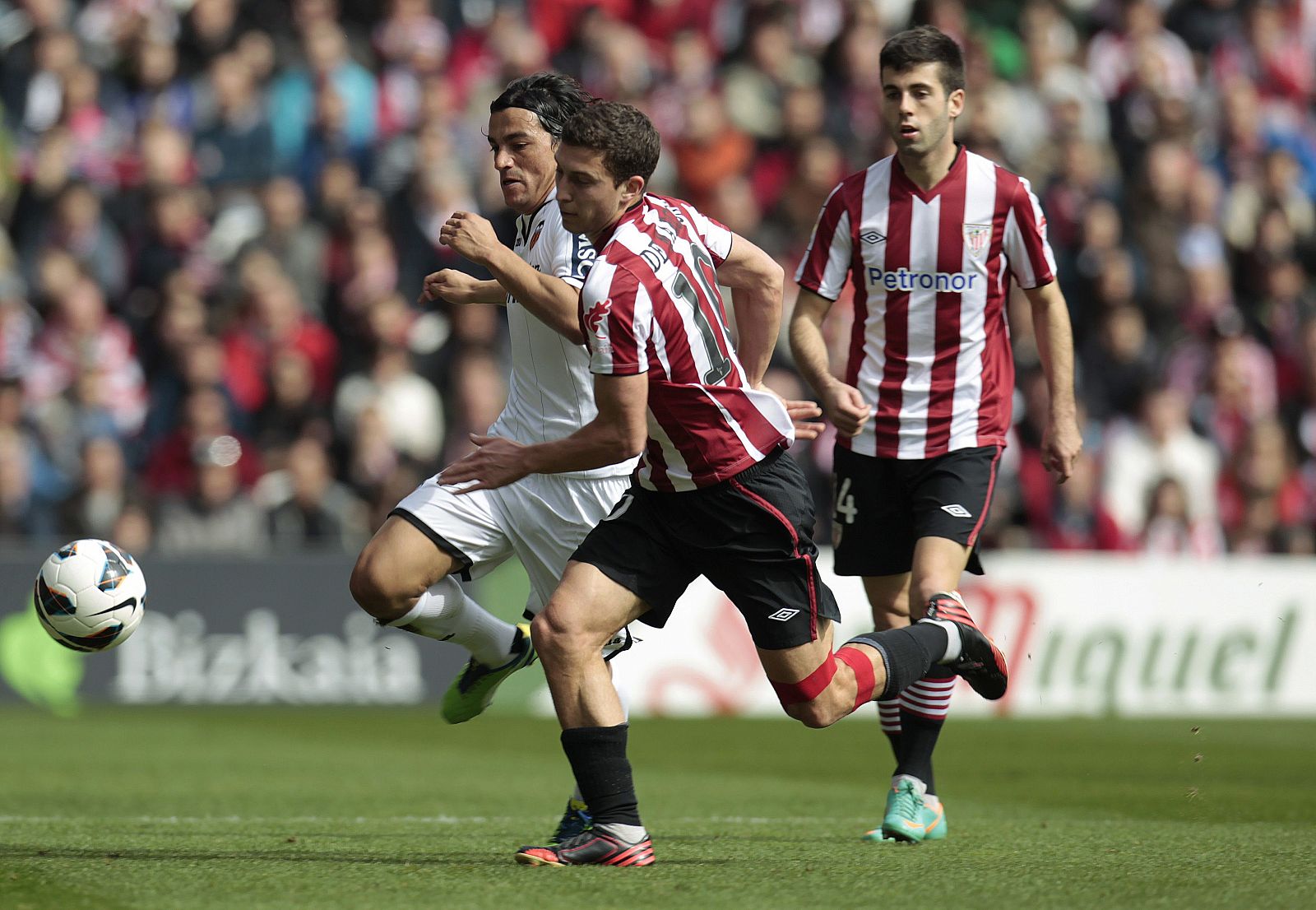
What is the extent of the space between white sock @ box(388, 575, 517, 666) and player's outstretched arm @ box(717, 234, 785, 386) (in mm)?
1301

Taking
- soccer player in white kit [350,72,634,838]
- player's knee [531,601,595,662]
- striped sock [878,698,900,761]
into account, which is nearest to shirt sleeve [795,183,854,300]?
soccer player in white kit [350,72,634,838]

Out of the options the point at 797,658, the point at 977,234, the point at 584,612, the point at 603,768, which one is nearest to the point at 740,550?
the point at 797,658

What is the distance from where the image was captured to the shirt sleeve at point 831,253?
22.7 feet

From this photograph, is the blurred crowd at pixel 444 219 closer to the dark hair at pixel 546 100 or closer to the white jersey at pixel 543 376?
the white jersey at pixel 543 376

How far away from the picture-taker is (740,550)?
5727 millimetres

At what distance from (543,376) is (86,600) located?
1752 mm

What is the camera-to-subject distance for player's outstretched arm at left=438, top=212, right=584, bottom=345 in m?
5.68

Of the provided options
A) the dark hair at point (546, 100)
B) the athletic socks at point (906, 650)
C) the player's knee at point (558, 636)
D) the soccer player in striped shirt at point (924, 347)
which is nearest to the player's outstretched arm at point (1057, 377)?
the soccer player in striped shirt at point (924, 347)

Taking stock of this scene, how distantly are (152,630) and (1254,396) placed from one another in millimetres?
8293

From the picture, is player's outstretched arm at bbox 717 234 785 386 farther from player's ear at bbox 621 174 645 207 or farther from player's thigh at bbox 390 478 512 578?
player's thigh at bbox 390 478 512 578

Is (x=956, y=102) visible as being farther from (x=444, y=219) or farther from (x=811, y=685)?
(x=444, y=219)

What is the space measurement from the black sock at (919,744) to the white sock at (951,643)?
25.5 inches

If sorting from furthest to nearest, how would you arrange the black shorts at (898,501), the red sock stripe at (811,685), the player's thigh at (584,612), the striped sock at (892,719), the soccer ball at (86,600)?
the striped sock at (892,719) < the black shorts at (898,501) < the soccer ball at (86,600) < the red sock stripe at (811,685) < the player's thigh at (584,612)

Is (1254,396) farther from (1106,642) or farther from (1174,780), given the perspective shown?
(1174,780)
